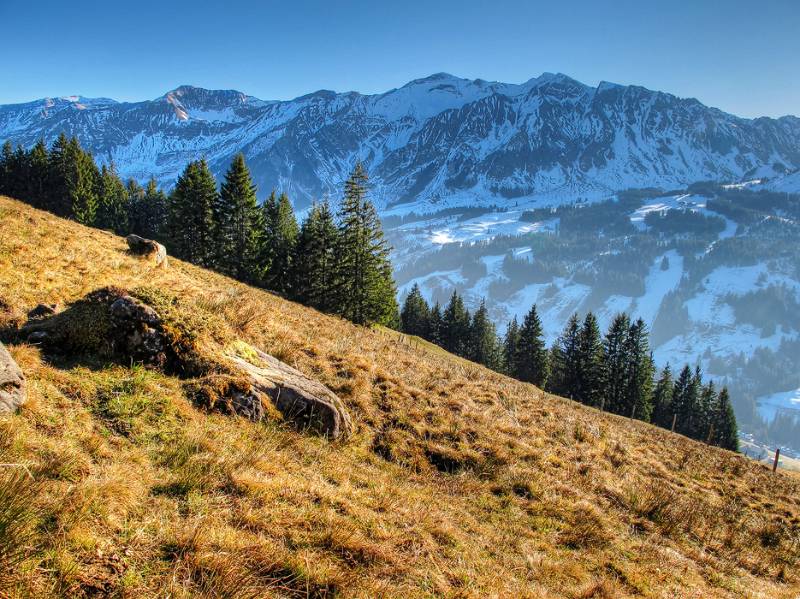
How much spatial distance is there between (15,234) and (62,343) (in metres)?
8.02

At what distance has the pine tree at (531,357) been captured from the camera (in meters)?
72.0

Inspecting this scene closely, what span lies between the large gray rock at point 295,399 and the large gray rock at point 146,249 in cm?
1090

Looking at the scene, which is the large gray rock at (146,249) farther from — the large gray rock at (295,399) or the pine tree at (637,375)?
the pine tree at (637,375)

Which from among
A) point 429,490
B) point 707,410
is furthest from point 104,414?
point 707,410

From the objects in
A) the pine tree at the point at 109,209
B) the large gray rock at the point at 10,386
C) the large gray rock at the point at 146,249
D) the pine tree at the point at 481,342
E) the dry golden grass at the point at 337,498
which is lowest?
the dry golden grass at the point at 337,498

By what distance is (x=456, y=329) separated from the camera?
89562 mm

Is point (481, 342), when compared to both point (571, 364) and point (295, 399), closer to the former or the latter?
point (571, 364)

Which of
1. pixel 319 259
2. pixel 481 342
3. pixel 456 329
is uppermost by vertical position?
pixel 319 259

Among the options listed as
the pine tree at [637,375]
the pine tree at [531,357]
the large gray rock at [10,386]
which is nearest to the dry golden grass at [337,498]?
the large gray rock at [10,386]

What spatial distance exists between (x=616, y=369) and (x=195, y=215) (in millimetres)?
64649

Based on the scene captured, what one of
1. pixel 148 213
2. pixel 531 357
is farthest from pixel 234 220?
pixel 531 357

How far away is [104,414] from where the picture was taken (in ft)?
17.6

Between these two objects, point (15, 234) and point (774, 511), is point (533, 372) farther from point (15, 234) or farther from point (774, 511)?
point (15, 234)

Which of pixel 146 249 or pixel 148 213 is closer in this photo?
pixel 146 249
